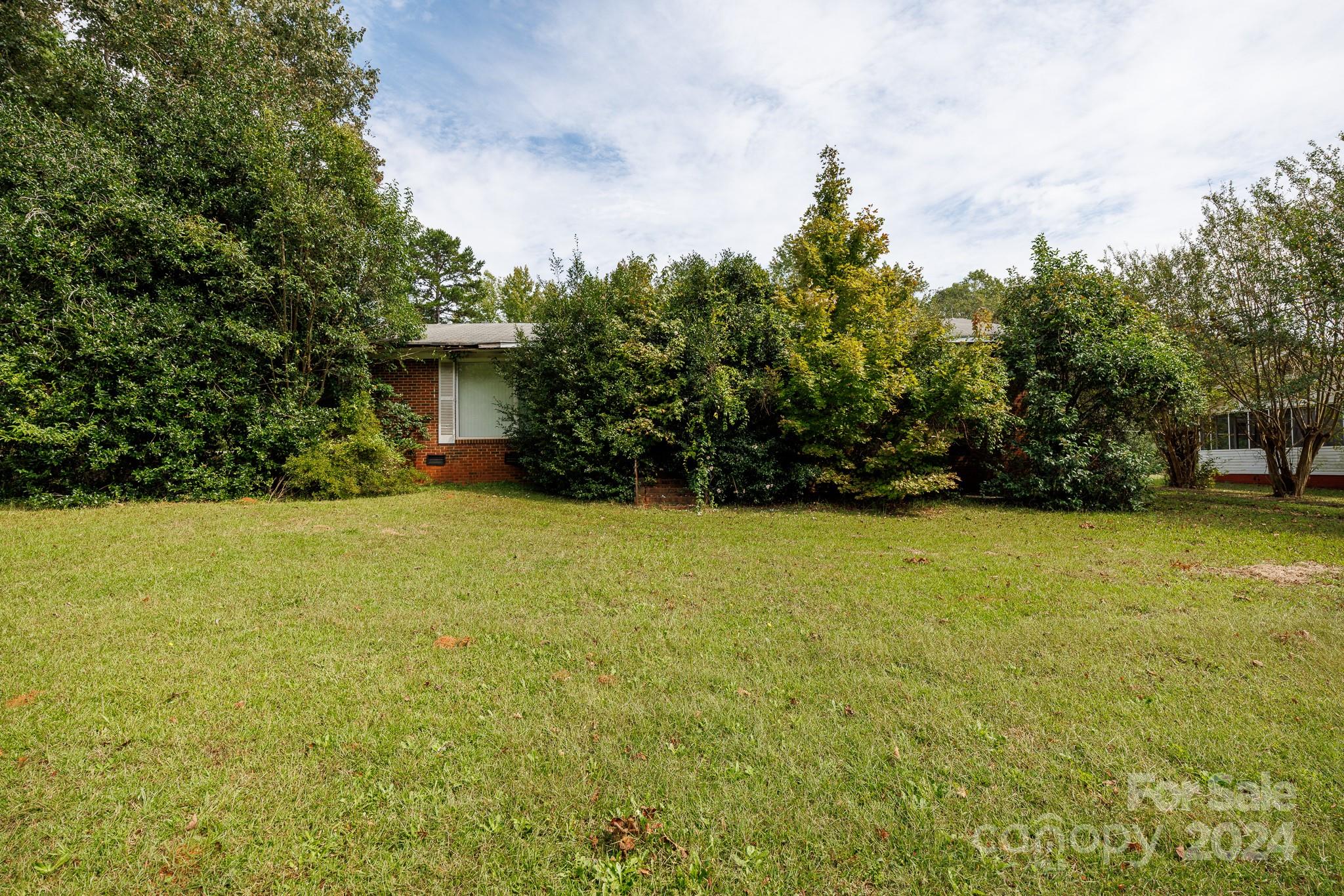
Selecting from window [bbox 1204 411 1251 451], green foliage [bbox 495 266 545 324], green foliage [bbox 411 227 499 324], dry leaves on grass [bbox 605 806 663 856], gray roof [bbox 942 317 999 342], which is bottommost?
dry leaves on grass [bbox 605 806 663 856]

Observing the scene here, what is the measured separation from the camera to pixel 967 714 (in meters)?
2.89

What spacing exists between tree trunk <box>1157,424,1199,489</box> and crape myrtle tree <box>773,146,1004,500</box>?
341 inches

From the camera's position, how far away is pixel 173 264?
29.2ft

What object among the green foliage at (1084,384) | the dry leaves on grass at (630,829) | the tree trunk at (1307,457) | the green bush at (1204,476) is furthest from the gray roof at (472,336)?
the green bush at (1204,476)

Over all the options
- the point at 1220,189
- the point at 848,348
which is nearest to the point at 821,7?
the point at 848,348

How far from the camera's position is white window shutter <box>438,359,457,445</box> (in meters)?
13.0

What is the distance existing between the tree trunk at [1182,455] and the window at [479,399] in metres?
17.3

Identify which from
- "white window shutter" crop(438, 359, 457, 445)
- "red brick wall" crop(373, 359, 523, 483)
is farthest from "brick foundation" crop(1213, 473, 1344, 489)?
"white window shutter" crop(438, 359, 457, 445)

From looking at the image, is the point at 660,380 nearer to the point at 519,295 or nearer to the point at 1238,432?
the point at 519,295

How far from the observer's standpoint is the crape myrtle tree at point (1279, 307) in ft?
33.1

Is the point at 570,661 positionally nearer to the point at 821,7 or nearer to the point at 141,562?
the point at 141,562

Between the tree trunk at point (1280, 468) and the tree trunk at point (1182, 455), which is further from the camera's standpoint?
the tree trunk at point (1182, 455)

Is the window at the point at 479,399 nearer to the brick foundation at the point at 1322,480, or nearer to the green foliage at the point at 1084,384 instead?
the green foliage at the point at 1084,384

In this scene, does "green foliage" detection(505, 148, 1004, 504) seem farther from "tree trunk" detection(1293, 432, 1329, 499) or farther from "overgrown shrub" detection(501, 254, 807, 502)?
"tree trunk" detection(1293, 432, 1329, 499)
